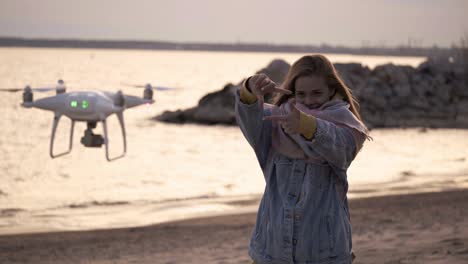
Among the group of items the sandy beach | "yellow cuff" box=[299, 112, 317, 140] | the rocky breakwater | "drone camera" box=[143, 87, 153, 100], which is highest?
"yellow cuff" box=[299, 112, 317, 140]

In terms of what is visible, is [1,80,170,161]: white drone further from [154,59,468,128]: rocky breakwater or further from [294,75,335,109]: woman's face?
[154,59,468,128]: rocky breakwater

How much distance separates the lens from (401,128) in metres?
35.1

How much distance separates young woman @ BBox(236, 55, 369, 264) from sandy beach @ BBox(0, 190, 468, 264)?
377 cm

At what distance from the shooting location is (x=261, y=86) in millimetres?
3502

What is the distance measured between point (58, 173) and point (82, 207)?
7213 mm

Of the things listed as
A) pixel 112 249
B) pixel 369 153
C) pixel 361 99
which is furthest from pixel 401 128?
pixel 112 249

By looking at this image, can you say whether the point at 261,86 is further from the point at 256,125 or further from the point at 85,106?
the point at 85,106

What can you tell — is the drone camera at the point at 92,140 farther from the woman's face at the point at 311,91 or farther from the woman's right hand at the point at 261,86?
the woman's right hand at the point at 261,86

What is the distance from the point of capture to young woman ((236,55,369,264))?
3.72 m

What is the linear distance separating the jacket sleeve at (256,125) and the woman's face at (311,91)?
0.16 metres

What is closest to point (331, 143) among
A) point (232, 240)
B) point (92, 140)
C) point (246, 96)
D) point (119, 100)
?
point (246, 96)

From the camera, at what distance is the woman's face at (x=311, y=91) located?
3777mm

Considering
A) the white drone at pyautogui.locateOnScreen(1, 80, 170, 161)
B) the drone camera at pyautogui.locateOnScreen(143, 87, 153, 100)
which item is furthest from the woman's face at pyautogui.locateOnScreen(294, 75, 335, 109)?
the drone camera at pyautogui.locateOnScreen(143, 87, 153, 100)

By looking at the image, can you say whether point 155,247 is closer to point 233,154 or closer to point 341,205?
point 341,205
